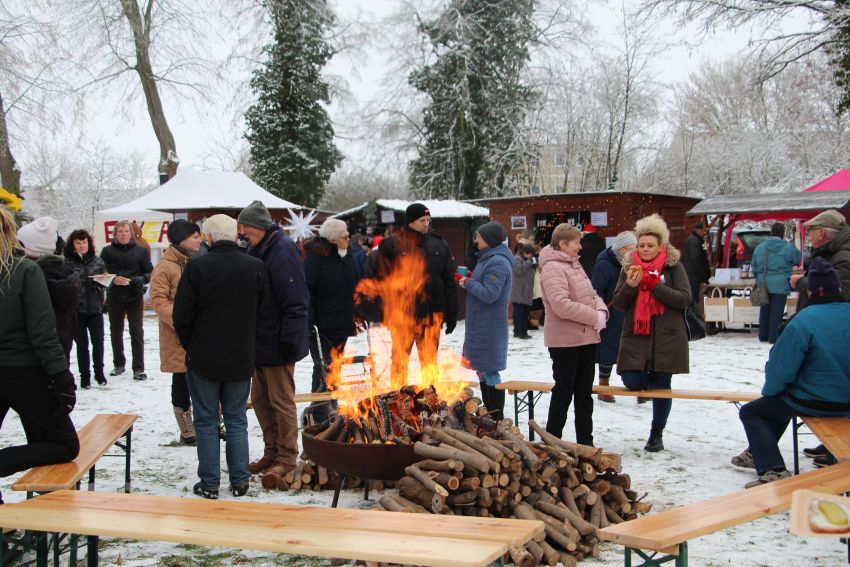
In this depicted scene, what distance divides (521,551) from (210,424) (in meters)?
2.38

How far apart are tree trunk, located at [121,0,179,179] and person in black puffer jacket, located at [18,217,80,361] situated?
16.3 metres

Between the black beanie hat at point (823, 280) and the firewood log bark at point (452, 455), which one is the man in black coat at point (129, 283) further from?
the black beanie hat at point (823, 280)

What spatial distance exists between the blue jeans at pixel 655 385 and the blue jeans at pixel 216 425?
3.23 m

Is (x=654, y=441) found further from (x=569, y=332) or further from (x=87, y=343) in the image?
(x=87, y=343)

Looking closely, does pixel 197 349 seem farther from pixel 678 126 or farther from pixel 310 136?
pixel 678 126

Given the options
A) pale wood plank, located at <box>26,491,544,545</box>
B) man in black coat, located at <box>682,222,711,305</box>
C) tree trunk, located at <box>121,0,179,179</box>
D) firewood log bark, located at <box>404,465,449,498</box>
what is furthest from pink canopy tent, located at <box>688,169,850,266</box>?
tree trunk, located at <box>121,0,179,179</box>

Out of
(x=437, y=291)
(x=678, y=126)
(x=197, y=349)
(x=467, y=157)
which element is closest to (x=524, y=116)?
(x=467, y=157)

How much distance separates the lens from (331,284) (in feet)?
23.2

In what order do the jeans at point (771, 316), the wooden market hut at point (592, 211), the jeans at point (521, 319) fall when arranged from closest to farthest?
the jeans at point (771, 316) < the jeans at point (521, 319) < the wooden market hut at point (592, 211)

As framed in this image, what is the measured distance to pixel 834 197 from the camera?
14477 millimetres

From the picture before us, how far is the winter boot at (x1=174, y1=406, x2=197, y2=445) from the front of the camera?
22.0 ft

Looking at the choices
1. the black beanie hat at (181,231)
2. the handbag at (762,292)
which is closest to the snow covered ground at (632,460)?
the handbag at (762,292)

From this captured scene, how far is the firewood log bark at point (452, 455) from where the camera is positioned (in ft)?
14.4

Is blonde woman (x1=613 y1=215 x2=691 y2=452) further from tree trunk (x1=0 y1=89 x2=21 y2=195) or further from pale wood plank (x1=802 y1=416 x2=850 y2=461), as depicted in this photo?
tree trunk (x1=0 y1=89 x2=21 y2=195)
